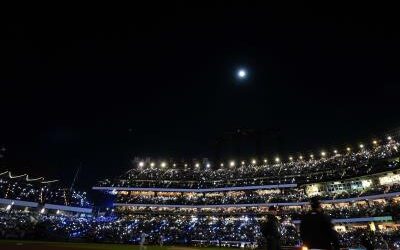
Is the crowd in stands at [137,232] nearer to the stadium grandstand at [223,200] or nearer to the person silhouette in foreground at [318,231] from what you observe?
the stadium grandstand at [223,200]

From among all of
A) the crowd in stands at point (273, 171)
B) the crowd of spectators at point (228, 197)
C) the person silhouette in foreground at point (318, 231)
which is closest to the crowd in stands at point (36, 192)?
the crowd in stands at point (273, 171)

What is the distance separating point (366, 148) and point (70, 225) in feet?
176

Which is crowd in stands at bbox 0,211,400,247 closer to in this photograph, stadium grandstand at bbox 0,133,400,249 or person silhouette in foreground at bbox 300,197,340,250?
stadium grandstand at bbox 0,133,400,249

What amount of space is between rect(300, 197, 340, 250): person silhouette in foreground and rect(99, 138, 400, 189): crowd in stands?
45.4m

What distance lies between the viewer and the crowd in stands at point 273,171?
4831 cm

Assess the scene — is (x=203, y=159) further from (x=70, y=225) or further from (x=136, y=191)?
(x=70, y=225)

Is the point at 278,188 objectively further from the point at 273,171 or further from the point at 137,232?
the point at 137,232

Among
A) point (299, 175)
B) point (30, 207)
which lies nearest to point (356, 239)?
point (299, 175)

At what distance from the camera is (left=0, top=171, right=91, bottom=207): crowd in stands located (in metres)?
62.3

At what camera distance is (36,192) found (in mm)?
67125

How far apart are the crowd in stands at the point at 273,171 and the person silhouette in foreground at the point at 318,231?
149 feet

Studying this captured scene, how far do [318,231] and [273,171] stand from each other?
191ft

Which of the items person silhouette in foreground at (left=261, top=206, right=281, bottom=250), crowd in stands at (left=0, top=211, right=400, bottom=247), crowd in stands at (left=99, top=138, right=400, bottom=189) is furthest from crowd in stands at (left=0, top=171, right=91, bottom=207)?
person silhouette in foreground at (left=261, top=206, right=281, bottom=250)

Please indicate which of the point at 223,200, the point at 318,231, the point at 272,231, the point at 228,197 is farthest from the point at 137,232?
the point at 318,231
